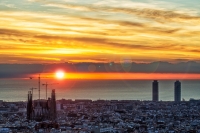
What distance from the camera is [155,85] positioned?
5595 inches

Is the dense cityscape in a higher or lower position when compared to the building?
lower

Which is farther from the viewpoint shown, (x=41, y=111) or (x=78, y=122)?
(x=41, y=111)

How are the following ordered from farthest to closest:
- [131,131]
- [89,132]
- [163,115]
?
[163,115]
[131,131]
[89,132]

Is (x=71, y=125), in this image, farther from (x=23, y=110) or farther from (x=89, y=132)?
(x=23, y=110)

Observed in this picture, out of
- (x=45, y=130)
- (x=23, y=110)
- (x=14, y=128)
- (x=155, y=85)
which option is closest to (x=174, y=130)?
(x=45, y=130)

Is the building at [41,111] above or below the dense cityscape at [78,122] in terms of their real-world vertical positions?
above

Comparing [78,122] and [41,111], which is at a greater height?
[41,111]

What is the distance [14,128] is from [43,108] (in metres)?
12.4

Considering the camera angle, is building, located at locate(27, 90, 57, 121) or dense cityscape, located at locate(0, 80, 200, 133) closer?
dense cityscape, located at locate(0, 80, 200, 133)

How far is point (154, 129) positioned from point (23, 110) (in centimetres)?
3188

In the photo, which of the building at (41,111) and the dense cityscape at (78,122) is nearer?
the dense cityscape at (78,122)

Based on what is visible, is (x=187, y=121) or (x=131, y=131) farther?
(x=187, y=121)

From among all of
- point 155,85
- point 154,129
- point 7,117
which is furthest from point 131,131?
point 155,85

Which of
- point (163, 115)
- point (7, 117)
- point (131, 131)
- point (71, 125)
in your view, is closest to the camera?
point (131, 131)
